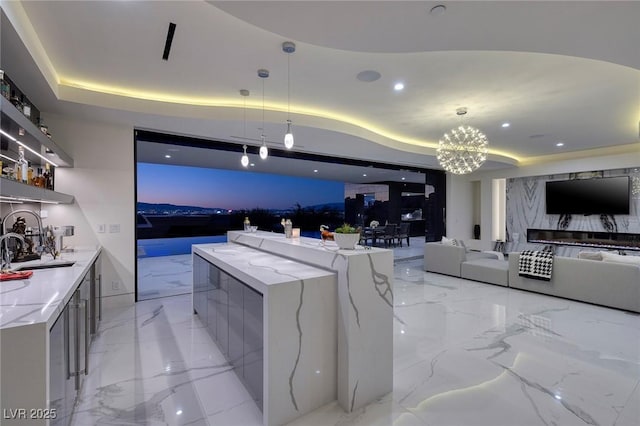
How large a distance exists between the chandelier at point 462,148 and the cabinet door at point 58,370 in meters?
4.52

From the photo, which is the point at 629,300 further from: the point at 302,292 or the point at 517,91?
the point at 302,292

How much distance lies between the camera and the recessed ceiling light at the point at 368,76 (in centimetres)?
323

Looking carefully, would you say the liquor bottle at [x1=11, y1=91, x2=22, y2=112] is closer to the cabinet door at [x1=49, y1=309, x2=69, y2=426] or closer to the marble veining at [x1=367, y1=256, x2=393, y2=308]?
the cabinet door at [x1=49, y1=309, x2=69, y2=426]

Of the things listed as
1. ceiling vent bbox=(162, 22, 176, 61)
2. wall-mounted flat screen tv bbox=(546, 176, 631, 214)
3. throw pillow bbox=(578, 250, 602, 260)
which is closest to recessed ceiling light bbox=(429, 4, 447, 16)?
ceiling vent bbox=(162, 22, 176, 61)

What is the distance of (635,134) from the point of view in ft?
18.6

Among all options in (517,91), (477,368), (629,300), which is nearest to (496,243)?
(629,300)

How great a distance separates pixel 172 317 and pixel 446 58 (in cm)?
434

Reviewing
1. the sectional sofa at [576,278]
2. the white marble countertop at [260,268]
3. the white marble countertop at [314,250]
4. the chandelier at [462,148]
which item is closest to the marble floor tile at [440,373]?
the sectional sofa at [576,278]

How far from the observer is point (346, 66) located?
3107 mm

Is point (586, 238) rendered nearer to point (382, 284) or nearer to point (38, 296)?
point (382, 284)

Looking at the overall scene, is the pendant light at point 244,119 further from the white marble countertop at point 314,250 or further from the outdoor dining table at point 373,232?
the outdoor dining table at point 373,232

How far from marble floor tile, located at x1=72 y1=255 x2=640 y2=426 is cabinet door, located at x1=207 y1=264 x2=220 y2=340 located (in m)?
0.15

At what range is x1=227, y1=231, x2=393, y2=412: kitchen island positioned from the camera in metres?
2.06

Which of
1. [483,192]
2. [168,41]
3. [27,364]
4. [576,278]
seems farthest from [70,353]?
[483,192]
